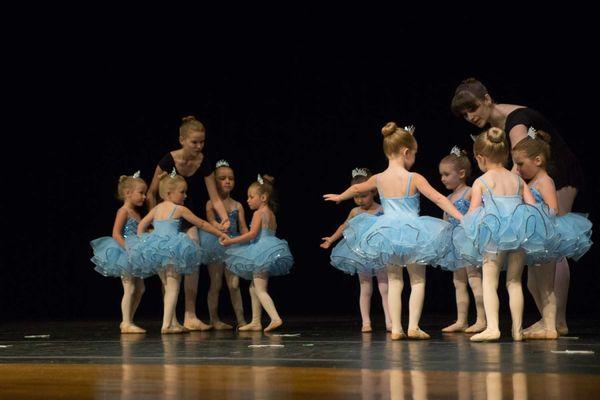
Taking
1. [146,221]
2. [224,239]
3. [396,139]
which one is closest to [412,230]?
[396,139]

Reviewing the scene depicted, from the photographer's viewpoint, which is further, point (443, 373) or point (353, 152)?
point (353, 152)

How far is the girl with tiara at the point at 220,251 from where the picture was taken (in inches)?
229

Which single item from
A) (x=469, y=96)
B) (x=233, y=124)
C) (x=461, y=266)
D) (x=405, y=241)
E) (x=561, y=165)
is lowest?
(x=461, y=266)

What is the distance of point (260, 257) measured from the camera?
5.57 m

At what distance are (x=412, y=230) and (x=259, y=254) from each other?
1425 mm

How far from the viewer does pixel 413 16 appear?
6891mm

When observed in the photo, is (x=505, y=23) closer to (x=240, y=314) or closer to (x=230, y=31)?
(x=230, y=31)

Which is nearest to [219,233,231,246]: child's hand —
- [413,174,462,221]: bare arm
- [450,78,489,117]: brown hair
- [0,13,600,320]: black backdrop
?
[413,174,462,221]: bare arm

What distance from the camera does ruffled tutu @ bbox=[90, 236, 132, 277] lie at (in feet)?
18.6

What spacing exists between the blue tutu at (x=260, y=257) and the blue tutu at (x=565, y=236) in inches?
67.6

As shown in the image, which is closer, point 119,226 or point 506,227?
point 506,227

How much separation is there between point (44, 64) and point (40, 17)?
14.1 inches

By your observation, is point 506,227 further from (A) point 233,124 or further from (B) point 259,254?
(A) point 233,124

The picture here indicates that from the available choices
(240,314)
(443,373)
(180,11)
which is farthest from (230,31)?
(443,373)
